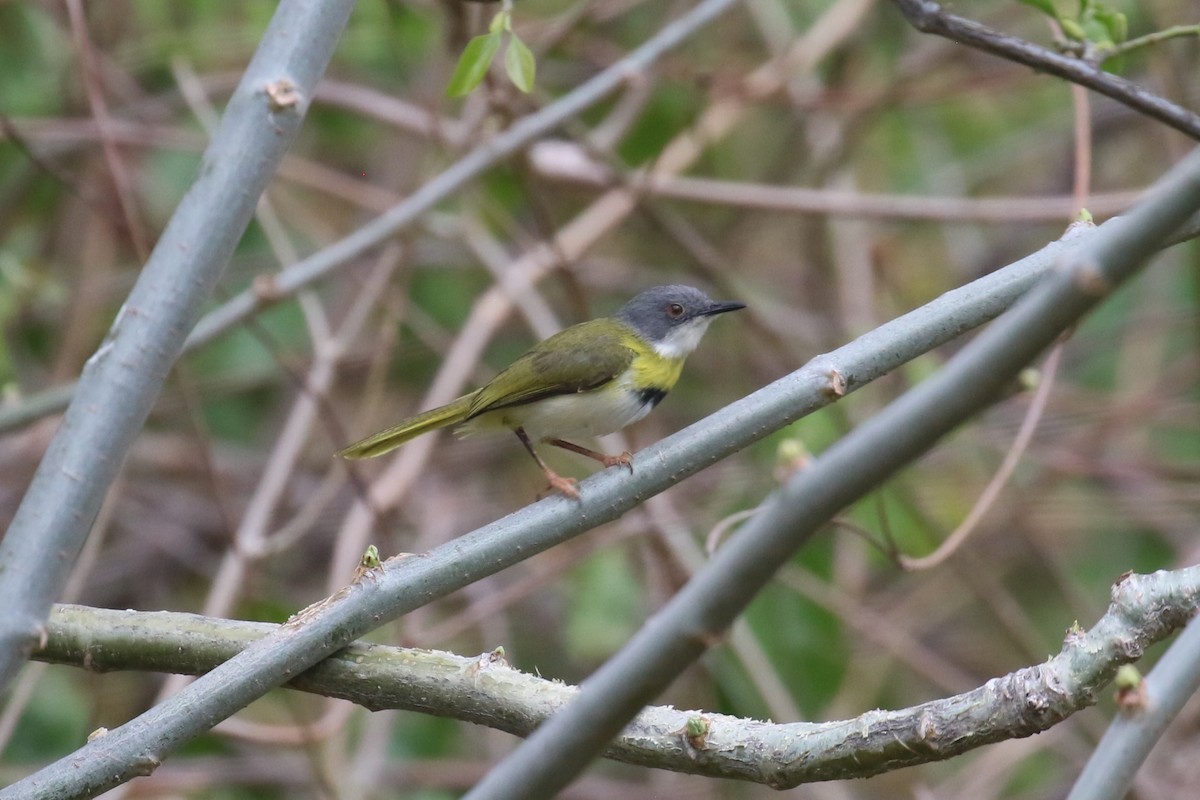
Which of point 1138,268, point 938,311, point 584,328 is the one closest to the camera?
point 1138,268

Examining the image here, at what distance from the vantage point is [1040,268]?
87.4 inches

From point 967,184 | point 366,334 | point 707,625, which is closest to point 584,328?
point 707,625

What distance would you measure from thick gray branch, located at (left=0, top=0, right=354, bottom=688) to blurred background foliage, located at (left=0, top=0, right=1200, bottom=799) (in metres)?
2.85

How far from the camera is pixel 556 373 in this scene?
3729 mm

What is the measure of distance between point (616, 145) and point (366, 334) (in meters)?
1.79

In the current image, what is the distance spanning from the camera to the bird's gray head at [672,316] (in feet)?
13.5

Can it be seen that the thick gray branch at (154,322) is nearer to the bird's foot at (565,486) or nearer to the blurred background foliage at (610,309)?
the bird's foot at (565,486)

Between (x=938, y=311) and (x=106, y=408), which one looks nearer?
(x=106, y=408)

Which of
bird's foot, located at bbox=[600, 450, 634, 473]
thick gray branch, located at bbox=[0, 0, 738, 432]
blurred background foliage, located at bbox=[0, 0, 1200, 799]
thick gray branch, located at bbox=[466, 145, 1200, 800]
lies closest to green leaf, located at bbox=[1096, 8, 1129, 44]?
thick gray branch, located at bbox=[0, 0, 738, 432]

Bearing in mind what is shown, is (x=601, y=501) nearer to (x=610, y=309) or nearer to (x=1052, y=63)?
(x=1052, y=63)

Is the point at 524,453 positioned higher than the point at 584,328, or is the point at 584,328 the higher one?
the point at 524,453

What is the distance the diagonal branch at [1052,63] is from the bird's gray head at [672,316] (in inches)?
56.7

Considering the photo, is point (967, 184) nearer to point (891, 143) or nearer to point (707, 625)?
point (891, 143)

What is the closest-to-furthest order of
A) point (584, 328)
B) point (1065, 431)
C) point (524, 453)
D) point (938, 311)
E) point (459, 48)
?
point (938, 311) → point (584, 328) → point (459, 48) → point (1065, 431) → point (524, 453)
